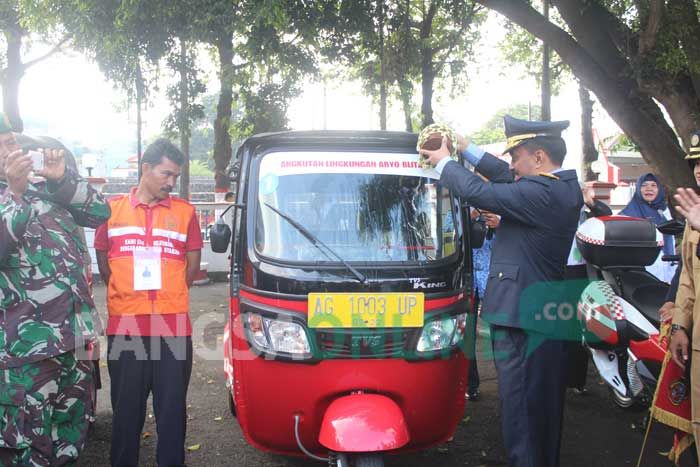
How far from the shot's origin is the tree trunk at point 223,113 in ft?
39.3

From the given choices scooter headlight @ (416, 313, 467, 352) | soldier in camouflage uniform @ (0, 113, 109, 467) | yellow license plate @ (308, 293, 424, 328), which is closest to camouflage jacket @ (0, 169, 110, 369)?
soldier in camouflage uniform @ (0, 113, 109, 467)

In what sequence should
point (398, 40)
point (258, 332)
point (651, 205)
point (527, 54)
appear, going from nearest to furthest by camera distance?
1. point (258, 332)
2. point (651, 205)
3. point (398, 40)
4. point (527, 54)

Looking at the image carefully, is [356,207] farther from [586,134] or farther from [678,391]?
[586,134]

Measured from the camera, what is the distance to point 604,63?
923cm

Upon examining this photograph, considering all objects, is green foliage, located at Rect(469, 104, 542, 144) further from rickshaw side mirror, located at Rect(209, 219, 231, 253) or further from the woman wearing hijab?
rickshaw side mirror, located at Rect(209, 219, 231, 253)

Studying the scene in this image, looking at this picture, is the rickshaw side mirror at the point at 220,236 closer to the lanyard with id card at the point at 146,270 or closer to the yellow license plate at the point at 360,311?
the lanyard with id card at the point at 146,270

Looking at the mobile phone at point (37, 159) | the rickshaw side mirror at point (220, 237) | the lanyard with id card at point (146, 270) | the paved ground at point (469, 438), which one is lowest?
the paved ground at point (469, 438)

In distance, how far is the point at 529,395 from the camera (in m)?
3.15

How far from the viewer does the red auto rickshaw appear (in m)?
3.19

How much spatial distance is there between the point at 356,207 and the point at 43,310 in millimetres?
1658

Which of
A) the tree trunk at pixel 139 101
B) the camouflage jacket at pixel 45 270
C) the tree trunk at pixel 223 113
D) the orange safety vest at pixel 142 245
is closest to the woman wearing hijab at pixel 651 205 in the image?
the orange safety vest at pixel 142 245

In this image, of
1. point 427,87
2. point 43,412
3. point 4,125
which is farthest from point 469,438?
point 427,87

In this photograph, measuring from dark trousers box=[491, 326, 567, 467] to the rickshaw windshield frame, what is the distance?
23.6 inches

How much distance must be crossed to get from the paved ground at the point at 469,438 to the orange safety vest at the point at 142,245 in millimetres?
1258
